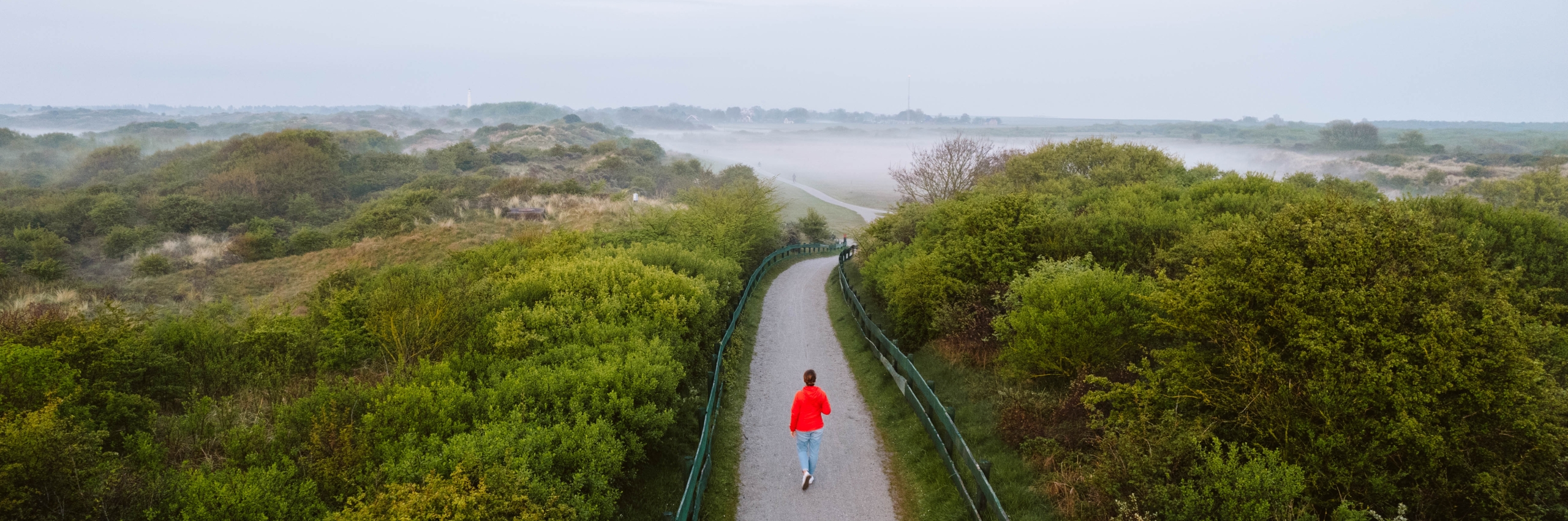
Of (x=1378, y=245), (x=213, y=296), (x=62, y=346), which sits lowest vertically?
(x=213, y=296)

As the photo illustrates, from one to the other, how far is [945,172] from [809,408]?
34.3 metres

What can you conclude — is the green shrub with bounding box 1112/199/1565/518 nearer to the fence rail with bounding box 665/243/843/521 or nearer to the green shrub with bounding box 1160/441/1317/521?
the green shrub with bounding box 1160/441/1317/521

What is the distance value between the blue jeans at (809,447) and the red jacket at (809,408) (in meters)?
0.15

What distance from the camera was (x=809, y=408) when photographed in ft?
30.4

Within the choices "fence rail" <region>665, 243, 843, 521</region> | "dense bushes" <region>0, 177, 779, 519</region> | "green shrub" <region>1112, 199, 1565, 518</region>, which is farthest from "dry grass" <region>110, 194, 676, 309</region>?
"green shrub" <region>1112, 199, 1565, 518</region>

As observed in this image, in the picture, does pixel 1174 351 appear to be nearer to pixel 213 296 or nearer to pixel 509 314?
pixel 509 314

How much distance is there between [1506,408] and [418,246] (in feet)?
121

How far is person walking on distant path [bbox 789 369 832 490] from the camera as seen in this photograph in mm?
9234

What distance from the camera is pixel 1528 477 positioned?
690 cm

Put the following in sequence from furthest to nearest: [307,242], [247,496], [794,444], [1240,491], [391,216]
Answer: [391,216]
[307,242]
[794,444]
[1240,491]
[247,496]

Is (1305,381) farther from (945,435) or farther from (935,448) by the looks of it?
(935,448)

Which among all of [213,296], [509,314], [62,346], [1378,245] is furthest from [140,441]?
[213,296]

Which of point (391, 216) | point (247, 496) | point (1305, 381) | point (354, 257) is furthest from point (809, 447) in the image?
point (391, 216)

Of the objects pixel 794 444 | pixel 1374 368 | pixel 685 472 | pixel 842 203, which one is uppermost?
pixel 1374 368
